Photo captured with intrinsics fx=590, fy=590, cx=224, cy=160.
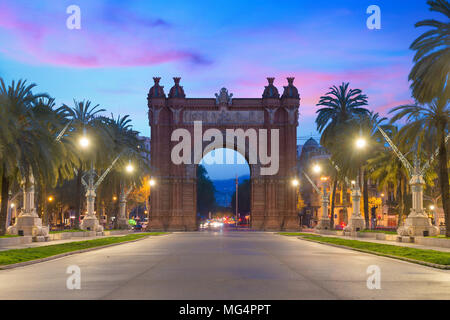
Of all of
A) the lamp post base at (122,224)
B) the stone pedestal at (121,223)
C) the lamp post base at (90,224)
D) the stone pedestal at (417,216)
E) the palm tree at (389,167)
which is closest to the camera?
the stone pedestal at (417,216)

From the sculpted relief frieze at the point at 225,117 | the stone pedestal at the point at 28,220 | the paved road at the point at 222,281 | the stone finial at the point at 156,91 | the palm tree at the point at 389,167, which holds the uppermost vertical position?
the stone finial at the point at 156,91

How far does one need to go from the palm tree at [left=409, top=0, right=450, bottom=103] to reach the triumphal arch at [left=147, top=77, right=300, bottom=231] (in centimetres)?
4425

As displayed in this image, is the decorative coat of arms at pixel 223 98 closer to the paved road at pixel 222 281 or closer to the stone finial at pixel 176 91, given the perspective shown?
the stone finial at pixel 176 91

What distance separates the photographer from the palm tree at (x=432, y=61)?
99.5 ft

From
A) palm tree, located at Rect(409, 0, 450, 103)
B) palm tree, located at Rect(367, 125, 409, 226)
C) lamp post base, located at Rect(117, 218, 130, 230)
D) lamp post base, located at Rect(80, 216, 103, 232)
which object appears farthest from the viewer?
lamp post base, located at Rect(117, 218, 130, 230)

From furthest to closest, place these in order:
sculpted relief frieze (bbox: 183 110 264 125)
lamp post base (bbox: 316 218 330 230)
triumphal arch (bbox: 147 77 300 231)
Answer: sculpted relief frieze (bbox: 183 110 264 125) → triumphal arch (bbox: 147 77 300 231) → lamp post base (bbox: 316 218 330 230)

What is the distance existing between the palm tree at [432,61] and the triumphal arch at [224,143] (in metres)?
44.2

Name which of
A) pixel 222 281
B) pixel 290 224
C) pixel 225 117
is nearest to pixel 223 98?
pixel 225 117

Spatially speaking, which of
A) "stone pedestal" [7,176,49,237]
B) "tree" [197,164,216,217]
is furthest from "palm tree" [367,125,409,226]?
"tree" [197,164,216,217]

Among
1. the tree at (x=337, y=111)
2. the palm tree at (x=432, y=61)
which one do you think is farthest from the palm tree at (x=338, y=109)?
the palm tree at (x=432, y=61)

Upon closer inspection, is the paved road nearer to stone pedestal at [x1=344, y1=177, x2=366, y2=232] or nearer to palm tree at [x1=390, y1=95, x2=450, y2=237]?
palm tree at [x1=390, y1=95, x2=450, y2=237]

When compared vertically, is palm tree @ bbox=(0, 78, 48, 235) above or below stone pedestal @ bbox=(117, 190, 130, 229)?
above

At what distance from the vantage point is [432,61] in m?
31.1

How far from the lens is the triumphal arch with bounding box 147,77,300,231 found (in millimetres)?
76375
